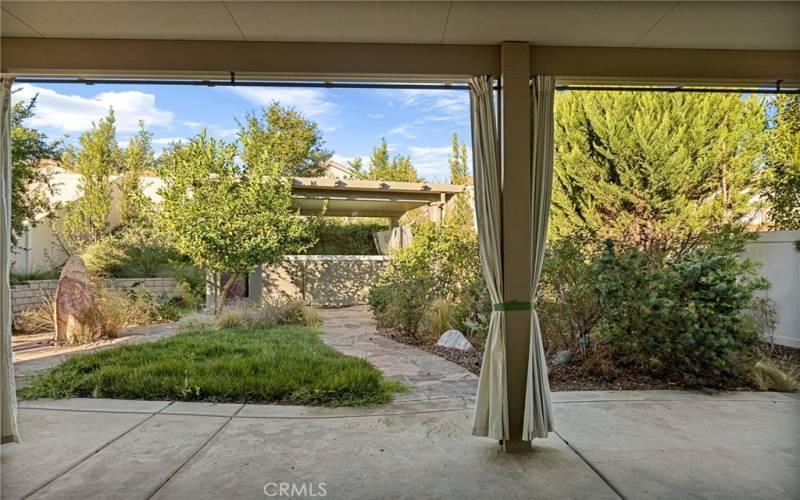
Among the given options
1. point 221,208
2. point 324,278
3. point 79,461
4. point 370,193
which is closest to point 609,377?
point 79,461

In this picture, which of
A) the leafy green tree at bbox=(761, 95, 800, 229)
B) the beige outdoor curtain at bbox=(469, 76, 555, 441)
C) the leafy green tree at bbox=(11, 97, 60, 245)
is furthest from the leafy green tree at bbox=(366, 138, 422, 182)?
the beige outdoor curtain at bbox=(469, 76, 555, 441)

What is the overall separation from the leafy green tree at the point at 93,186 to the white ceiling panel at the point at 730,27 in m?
11.3

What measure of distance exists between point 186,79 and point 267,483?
263 cm

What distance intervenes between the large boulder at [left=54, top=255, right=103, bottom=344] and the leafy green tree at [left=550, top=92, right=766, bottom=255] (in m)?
6.52

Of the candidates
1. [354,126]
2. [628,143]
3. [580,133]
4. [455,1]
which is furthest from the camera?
[354,126]

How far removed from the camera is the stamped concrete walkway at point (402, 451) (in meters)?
2.36

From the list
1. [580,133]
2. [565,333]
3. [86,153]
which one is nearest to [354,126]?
[86,153]

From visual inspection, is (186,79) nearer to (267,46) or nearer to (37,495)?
(267,46)

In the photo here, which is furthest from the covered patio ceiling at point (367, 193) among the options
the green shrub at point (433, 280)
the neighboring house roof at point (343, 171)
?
the neighboring house roof at point (343, 171)

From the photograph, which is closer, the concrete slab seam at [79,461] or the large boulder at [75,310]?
the concrete slab seam at [79,461]

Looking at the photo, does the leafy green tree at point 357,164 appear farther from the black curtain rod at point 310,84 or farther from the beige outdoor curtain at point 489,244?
the beige outdoor curtain at point 489,244

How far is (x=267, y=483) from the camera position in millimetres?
2408

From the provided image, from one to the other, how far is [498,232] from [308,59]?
1.69 meters

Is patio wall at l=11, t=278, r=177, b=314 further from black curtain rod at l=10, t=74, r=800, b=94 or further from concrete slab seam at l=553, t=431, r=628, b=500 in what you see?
concrete slab seam at l=553, t=431, r=628, b=500
